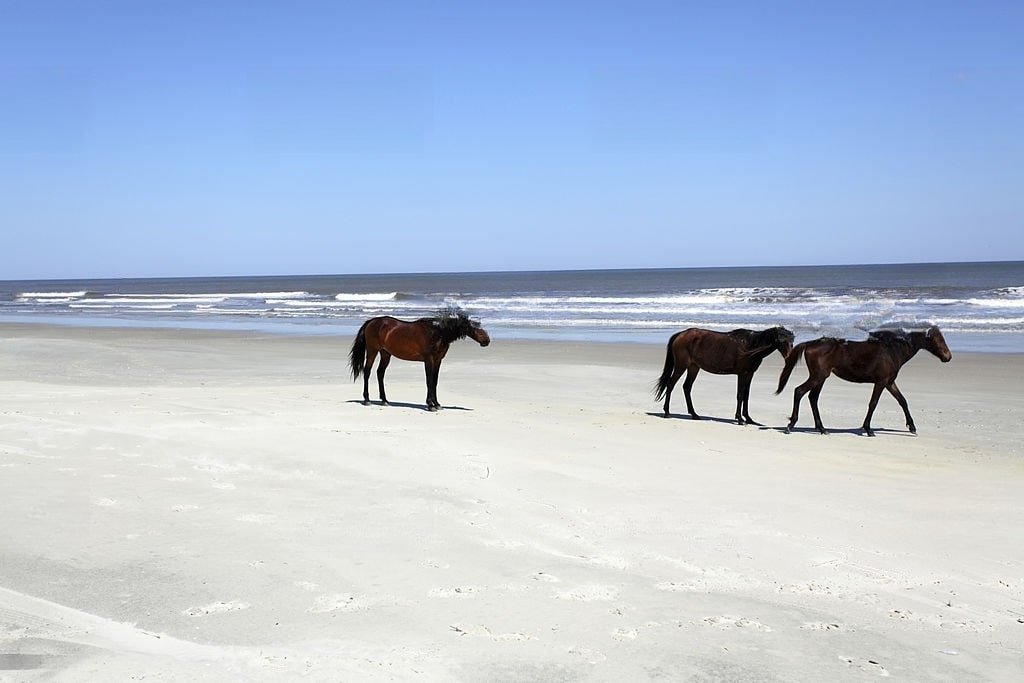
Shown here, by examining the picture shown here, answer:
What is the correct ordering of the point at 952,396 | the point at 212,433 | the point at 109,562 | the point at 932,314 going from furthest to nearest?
the point at 932,314 → the point at 952,396 → the point at 212,433 → the point at 109,562

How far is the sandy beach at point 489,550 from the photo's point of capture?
3.81 meters

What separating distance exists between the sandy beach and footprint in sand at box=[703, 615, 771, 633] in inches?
0.5

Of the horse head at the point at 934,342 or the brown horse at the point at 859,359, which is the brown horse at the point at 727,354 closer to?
the brown horse at the point at 859,359

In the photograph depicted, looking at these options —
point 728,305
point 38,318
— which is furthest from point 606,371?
point 38,318

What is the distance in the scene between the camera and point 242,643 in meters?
3.85

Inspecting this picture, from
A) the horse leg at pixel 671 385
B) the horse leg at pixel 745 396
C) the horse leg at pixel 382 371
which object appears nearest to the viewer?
the horse leg at pixel 745 396

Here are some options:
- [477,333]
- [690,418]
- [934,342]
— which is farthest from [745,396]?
[477,333]

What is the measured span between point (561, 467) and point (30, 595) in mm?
4249

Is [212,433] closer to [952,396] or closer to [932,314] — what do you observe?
[952,396]

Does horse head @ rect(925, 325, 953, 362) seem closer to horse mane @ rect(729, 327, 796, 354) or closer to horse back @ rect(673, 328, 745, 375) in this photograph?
horse mane @ rect(729, 327, 796, 354)

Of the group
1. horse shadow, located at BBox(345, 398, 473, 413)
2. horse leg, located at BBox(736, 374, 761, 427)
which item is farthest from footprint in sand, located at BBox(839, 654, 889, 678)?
horse shadow, located at BBox(345, 398, 473, 413)

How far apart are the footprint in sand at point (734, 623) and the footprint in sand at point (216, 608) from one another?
87.9 inches

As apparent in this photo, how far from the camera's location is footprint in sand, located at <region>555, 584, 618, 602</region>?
14.8ft

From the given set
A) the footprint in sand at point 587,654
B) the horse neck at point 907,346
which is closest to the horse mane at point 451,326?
the horse neck at point 907,346
